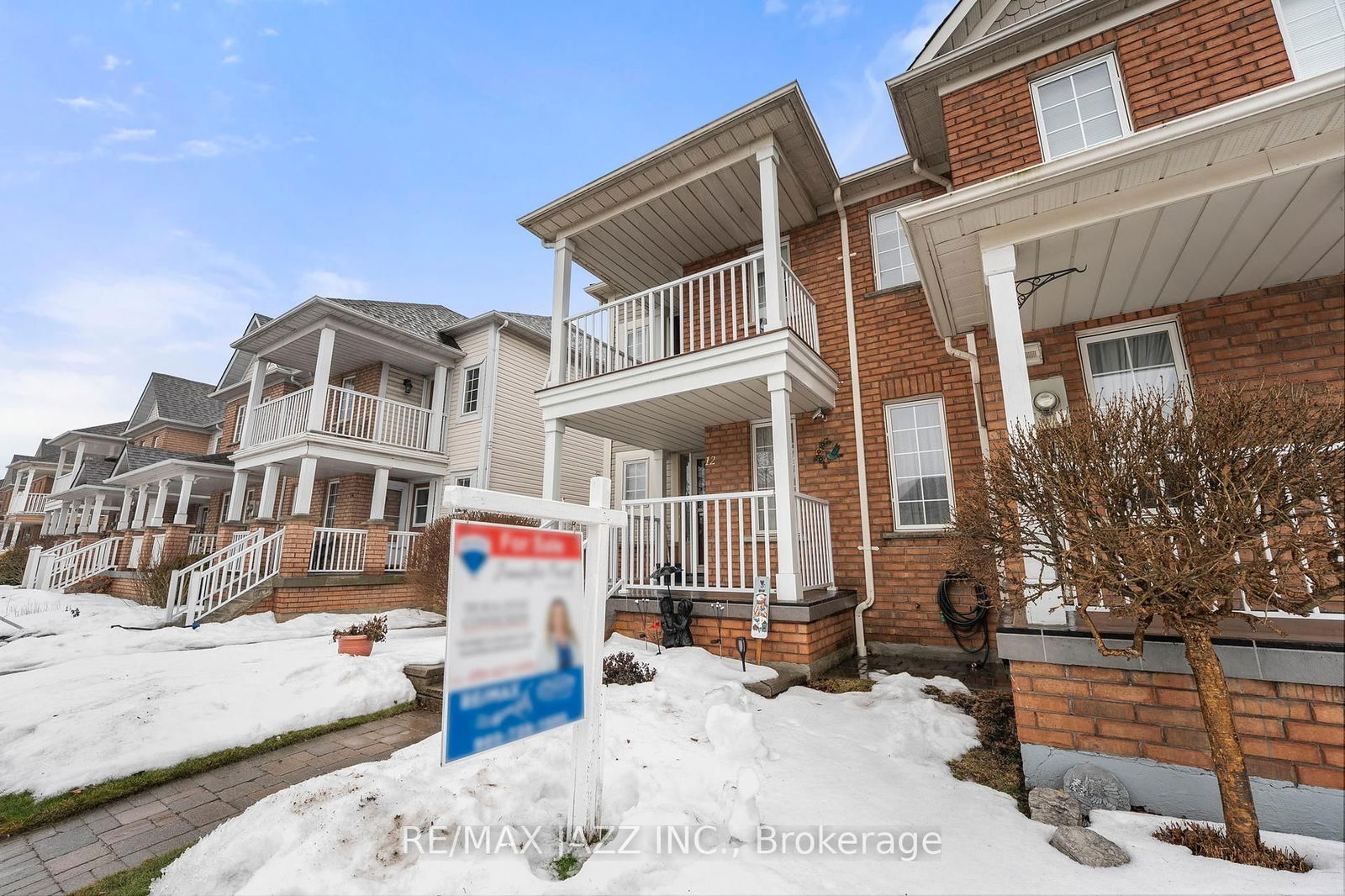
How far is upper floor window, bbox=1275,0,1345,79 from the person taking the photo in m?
4.40

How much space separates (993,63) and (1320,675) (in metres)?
5.99

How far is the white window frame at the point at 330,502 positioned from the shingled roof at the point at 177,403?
11.9m

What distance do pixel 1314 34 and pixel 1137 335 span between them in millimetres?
2650

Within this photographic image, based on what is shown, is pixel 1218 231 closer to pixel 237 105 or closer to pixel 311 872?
pixel 311 872

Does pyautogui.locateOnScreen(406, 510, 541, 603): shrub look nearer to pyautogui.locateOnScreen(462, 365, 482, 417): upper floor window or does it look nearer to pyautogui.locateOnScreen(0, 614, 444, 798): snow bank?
pyautogui.locateOnScreen(0, 614, 444, 798): snow bank

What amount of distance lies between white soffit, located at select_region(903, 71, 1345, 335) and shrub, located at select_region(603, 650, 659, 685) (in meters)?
4.33

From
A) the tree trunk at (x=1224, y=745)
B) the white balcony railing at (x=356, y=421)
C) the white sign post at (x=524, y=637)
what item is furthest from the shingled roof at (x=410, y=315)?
the tree trunk at (x=1224, y=745)

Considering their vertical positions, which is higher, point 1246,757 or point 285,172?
point 285,172

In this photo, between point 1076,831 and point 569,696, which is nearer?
point 569,696

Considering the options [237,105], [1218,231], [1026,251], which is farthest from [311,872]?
[237,105]

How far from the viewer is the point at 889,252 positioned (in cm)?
752

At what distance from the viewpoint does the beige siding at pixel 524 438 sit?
13.2 metres

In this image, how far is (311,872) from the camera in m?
2.02

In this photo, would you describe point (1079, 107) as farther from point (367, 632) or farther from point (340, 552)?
point (340, 552)
